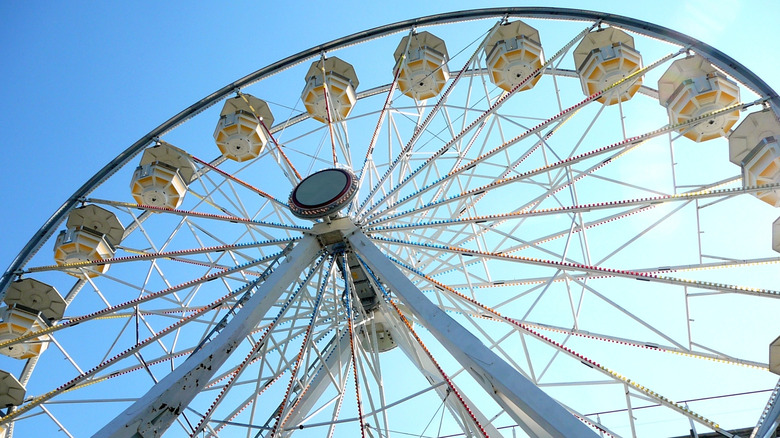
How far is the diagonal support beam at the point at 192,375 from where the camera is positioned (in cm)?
728

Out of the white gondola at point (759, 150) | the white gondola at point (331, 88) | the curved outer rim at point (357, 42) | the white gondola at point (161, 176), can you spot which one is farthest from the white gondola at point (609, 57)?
the white gondola at point (161, 176)

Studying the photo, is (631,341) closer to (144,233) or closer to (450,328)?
(450,328)

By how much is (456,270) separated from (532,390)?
5.01m

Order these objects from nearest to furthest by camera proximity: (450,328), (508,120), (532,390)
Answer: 1. (532,390)
2. (450,328)
3. (508,120)

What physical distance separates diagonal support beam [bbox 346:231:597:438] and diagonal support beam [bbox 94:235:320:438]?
1665mm

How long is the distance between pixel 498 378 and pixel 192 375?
140 inches

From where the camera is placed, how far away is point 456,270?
11.5m

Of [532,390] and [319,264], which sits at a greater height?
[319,264]

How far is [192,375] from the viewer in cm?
789

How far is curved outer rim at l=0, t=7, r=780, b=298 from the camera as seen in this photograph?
407 inches

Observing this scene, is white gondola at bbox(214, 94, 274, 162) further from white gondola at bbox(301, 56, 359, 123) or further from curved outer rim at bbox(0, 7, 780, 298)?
white gondola at bbox(301, 56, 359, 123)

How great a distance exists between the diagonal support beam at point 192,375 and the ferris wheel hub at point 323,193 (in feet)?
3.01

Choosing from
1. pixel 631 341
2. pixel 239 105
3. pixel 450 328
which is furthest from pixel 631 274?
pixel 239 105

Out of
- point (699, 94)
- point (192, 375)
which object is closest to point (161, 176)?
point (192, 375)
